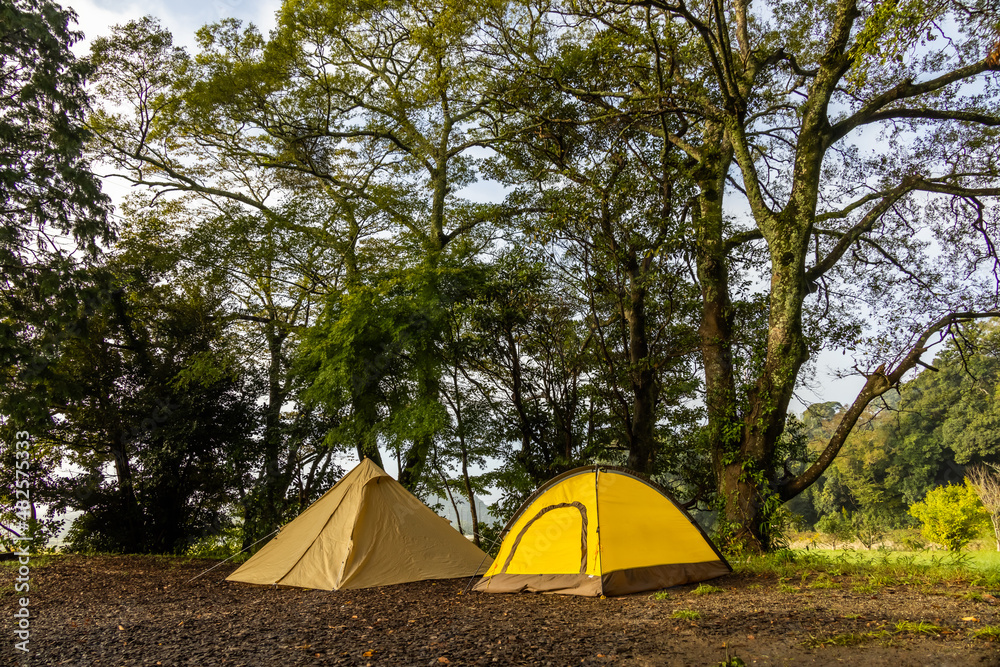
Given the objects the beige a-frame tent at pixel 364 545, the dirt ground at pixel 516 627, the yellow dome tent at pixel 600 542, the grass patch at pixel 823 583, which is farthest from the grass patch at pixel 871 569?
the beige a-frame tent at pixel 364 545

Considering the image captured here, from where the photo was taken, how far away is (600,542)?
6.01 meters

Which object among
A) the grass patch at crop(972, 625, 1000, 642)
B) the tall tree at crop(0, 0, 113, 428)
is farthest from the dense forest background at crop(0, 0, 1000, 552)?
the grass patch at crop(972, 625, 1000, 642)

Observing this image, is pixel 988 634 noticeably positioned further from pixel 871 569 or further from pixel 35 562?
pixel 35 562

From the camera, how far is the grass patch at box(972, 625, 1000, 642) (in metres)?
3.48

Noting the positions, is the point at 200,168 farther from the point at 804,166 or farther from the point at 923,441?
the point at 923,441

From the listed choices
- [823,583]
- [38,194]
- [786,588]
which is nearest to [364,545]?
[786,588]

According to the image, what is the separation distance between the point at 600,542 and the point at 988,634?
3163 millimetres

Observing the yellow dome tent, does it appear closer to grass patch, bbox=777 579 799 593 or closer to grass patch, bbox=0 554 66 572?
grass patch, bbox=777 579 799 593

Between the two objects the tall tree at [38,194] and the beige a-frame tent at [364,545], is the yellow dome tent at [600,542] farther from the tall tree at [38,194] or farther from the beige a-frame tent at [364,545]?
the tall tree at [38,194]

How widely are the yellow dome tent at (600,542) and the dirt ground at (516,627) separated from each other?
0.82ft

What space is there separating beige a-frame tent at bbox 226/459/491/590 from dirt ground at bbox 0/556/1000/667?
617 millimetres

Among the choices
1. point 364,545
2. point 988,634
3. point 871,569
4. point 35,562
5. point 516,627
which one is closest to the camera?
point 988,634

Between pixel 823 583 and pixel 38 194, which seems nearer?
Answer: pixel 823 583

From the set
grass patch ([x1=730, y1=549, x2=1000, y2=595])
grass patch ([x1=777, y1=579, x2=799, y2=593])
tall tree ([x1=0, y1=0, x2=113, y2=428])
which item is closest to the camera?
grass patch ([x1=730, y1=549, x2=1000, y2=595])
